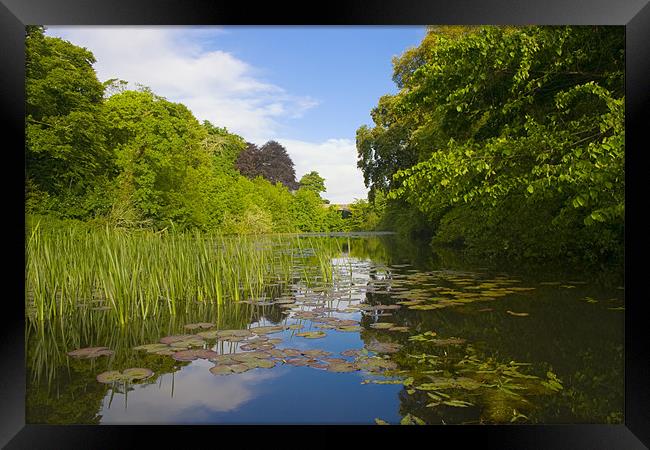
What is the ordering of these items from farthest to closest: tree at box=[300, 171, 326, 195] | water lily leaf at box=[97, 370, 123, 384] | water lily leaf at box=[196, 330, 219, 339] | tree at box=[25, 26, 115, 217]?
tree at box=[300, 171, 326, 195], tree at box=[25, 26, 115, 217], water lily leaf at box=[196, 330, 219, 339], water lily leaf at box=[97, 370, 123, 384]

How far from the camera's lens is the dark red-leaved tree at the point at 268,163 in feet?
54.5

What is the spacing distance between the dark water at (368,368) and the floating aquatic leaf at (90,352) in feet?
0.24

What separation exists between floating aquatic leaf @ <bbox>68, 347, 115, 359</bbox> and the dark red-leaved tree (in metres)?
13.6

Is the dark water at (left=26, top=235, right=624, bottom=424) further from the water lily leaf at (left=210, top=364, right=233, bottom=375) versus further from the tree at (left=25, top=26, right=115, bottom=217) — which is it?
the tree at (left=25, top=26, right=115, bottom=217)

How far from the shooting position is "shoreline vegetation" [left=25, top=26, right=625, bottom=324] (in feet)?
13.4

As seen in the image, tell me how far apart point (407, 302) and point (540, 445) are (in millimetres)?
2829

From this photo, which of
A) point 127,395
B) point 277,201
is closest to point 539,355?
point 127,395

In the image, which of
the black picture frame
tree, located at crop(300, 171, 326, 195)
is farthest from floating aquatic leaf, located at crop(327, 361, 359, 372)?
tree, located at crop(300, 171, 326, 195)

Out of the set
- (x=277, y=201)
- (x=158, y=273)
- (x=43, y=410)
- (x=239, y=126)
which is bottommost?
(x=43, y=410)

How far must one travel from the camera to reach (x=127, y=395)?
229cm

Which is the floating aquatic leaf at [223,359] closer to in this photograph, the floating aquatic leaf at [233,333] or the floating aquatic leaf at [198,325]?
the floating aquatic leaf at [233,333]

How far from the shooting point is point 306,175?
18547 millimetres
